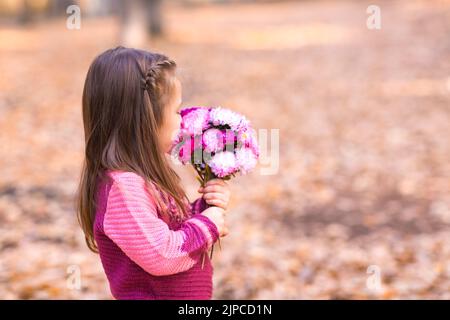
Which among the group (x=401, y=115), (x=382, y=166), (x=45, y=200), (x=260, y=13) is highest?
(x=260, y=13)

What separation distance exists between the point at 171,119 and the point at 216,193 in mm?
343

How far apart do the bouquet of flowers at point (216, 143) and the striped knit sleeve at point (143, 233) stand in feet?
0.90

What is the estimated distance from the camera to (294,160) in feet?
30.7

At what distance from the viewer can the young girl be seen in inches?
93.4

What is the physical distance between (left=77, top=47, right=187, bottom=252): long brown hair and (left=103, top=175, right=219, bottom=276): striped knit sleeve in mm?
77

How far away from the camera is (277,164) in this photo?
9180 mm

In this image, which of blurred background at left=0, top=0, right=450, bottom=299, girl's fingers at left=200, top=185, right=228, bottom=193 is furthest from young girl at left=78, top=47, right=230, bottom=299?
blurred background at left=0, top=0, right=450, bottom=299

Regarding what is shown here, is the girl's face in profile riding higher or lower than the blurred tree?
lower

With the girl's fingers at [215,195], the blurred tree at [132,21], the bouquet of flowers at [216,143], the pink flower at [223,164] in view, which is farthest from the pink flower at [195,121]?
the blurred tree at [132,21]

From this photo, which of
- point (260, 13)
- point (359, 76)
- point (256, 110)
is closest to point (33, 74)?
point (256, 110)

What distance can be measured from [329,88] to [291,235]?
8.83 metres

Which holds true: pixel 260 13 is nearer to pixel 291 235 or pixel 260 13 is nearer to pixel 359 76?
pixel 359 76

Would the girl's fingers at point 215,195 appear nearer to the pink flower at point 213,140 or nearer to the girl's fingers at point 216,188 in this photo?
the girl's fingers at point 216,188

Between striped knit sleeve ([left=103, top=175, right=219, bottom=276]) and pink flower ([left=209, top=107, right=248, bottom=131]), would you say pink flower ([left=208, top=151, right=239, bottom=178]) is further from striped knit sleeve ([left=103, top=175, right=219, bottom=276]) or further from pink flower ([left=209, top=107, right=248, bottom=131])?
striped knit sleeve ([left=103, top=175, right=219, bottom=276])
